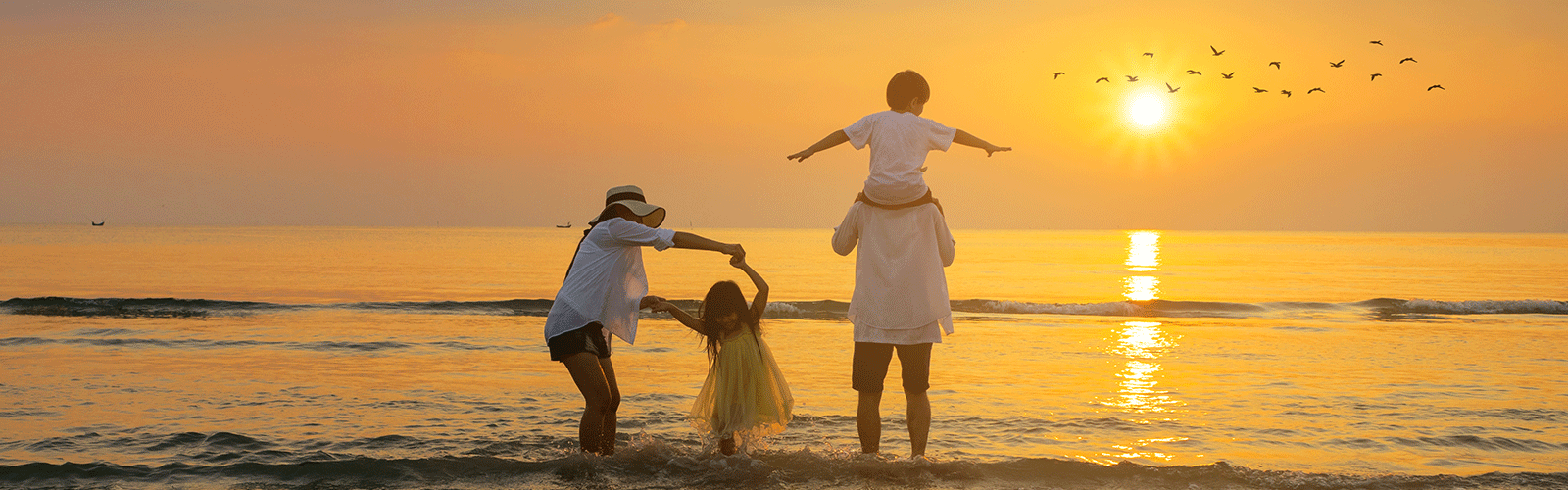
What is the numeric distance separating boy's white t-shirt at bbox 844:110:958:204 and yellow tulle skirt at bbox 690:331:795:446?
5.51 feet

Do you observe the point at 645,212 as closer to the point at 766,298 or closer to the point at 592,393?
the point at 766,298

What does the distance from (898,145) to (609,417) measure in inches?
106

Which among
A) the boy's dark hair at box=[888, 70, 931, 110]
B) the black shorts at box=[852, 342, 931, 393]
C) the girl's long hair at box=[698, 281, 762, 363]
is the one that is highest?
the boy's dark hair at box=[888, 70, 931, 110]

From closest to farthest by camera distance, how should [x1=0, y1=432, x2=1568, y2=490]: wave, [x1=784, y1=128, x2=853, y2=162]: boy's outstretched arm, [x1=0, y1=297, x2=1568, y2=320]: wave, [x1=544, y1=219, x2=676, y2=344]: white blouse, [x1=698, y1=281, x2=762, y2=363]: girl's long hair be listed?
[x1=784, y1=128, x2=853, y2=162]: boy's outstretched arm
[x1=544, y1=219, x2=676, y2=344]: white blouse
[x1=0, y1=432, x2=1568, y2=490]: wave
[x1=698, y1=281, x2=762, y2=363]: girl's long hair
[x1=0, y1=297, x2=1568, y2=320]: wave

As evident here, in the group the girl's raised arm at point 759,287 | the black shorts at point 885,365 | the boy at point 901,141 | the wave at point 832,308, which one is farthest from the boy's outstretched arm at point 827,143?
the wave at point 832,308

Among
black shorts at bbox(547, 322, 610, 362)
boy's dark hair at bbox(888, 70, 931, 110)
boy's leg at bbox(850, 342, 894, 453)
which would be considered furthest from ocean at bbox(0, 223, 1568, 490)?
boy's dark hair at bbox(888, 70, 931, 110)

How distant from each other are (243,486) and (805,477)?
3684mm

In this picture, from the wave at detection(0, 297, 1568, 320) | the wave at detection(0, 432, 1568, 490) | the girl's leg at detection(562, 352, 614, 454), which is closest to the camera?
the girl's leg at detection(562, 352, 614, 454)

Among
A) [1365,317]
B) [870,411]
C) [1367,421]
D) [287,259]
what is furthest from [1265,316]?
[287,259]

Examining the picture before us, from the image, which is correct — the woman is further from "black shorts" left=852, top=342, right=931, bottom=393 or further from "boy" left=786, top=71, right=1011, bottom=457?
"black shorts" left=852, top=342, right=931, bottom=393

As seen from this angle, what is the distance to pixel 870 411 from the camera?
666cm

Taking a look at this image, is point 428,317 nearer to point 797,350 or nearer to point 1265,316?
point 797,350

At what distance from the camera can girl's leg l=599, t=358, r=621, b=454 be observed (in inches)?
270

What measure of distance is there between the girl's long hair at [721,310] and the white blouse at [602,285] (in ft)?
1.87
